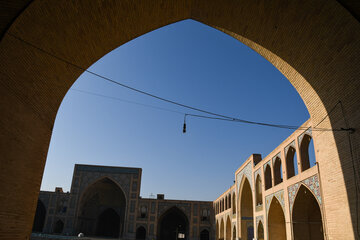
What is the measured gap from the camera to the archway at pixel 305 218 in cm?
1205

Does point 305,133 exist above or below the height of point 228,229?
above

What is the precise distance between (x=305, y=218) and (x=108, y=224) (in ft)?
83.2

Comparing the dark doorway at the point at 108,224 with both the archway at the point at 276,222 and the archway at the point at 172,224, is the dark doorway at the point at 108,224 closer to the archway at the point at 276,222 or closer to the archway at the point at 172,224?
the archway at the point at 172,224

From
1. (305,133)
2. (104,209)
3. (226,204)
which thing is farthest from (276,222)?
(104,209)

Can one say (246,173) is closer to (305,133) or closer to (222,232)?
(305,133)

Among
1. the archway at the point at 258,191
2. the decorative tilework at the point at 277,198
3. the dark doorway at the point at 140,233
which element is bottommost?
the dark doorway at the point at 140,233

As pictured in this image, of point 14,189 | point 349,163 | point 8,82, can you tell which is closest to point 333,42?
point 349,163

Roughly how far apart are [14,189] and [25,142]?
0.92 meters

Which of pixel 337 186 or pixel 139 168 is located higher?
pixel 139 168

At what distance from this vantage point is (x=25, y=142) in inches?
239

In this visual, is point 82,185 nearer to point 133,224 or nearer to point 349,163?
point 133,224

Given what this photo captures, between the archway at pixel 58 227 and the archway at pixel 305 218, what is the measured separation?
24963 millimetres

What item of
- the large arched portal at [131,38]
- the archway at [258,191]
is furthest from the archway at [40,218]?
the large arched portal at [131,38]

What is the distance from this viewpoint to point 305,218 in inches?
484
